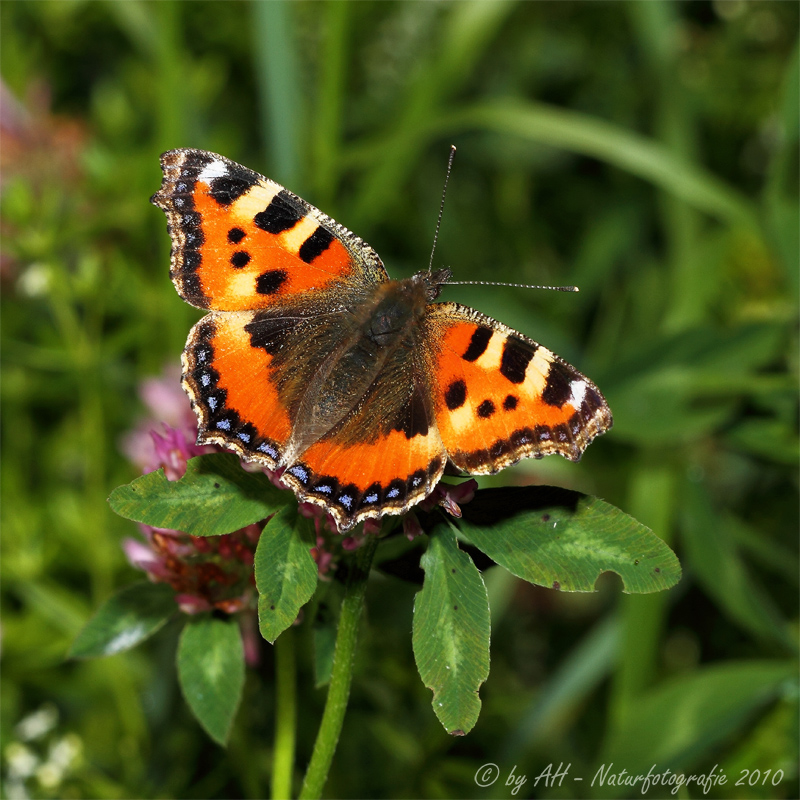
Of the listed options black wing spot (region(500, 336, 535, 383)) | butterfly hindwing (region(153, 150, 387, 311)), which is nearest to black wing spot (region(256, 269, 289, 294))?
butterfly hindwing (region(153, 150, 387, 311))

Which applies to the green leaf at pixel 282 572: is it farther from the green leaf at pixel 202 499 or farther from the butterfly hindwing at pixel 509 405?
the butterfly hindwing at pixel 509 405

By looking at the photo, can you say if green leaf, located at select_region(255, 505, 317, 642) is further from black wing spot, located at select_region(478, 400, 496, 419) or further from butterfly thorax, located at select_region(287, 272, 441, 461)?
black wing spot, located at select_region(478, 400, 496, 419)

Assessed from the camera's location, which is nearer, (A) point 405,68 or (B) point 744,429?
(B) point 744,429

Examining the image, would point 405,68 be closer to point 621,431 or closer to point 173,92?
point 173,92

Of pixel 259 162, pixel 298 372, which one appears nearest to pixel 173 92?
pixel 259 162

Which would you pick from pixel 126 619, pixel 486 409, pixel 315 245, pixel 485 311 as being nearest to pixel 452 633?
pixel 486 409
